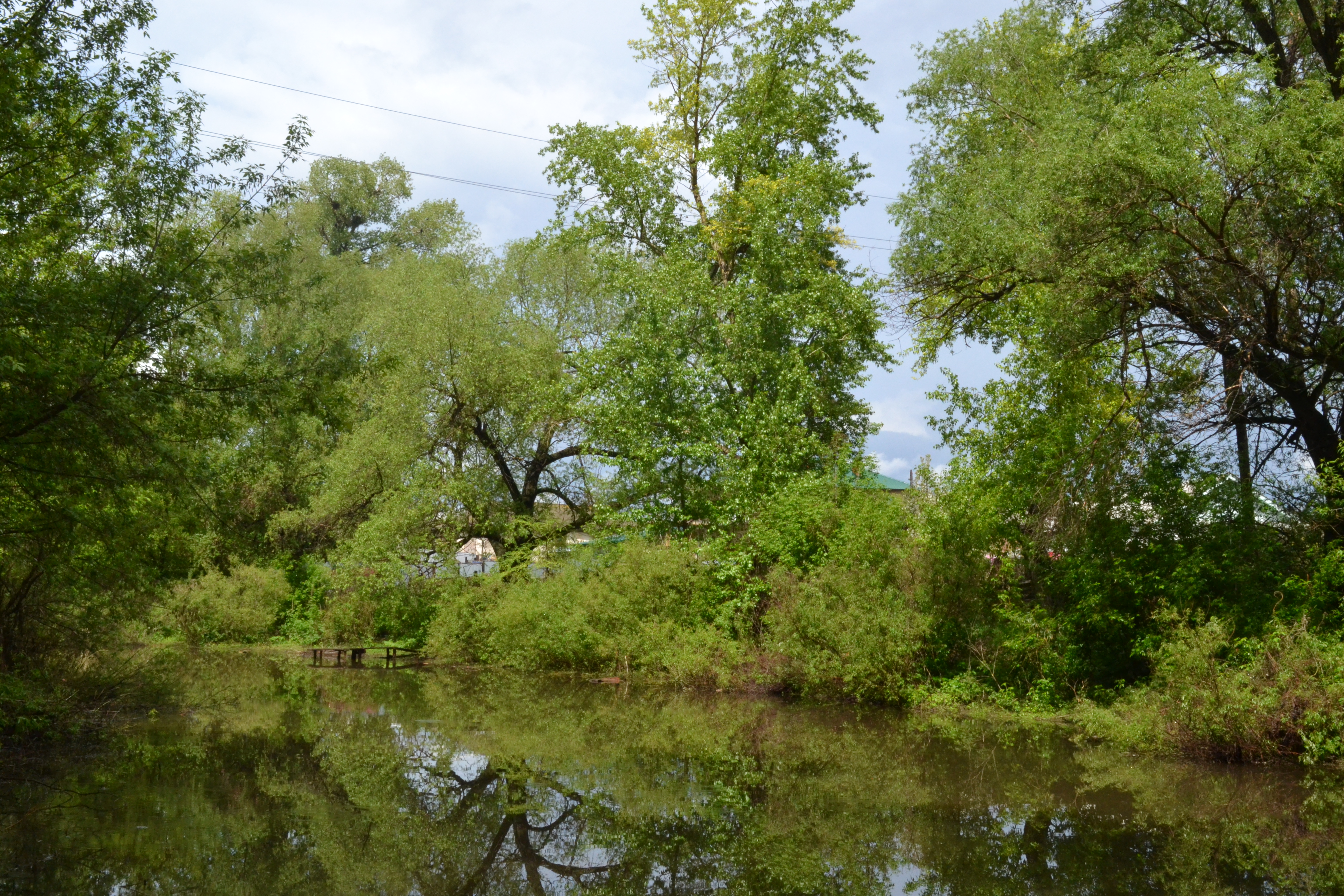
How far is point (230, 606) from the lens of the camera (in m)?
32.5

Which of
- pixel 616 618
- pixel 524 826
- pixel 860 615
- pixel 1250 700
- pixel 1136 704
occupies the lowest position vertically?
pixel 524 826

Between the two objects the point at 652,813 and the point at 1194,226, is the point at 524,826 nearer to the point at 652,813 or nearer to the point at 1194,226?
the point at 652,813

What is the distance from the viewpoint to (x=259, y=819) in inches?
394

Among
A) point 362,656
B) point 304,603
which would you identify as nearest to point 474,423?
point 362,656

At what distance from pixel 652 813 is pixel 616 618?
1357 cm

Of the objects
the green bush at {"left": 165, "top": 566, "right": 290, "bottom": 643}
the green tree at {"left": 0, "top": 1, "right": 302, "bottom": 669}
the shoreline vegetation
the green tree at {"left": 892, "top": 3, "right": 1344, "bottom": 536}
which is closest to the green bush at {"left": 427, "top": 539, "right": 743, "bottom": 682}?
the shoreline vegetation

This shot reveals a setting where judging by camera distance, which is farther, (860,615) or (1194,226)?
(860,615)

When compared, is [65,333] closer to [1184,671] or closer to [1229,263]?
[1184,671]

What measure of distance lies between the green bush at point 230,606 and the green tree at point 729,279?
12268 mm

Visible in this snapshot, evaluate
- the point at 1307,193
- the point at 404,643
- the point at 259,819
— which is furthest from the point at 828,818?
the point at 404,643

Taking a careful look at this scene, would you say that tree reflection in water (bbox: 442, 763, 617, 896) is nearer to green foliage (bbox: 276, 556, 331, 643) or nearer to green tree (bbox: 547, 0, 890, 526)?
green tree (bbox: 547, 0, 890, 526)

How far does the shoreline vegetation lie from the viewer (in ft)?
39.7

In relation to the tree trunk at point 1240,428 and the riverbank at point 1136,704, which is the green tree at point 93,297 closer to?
the riverbank at point 1136,704

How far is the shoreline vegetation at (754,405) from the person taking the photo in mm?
12109
